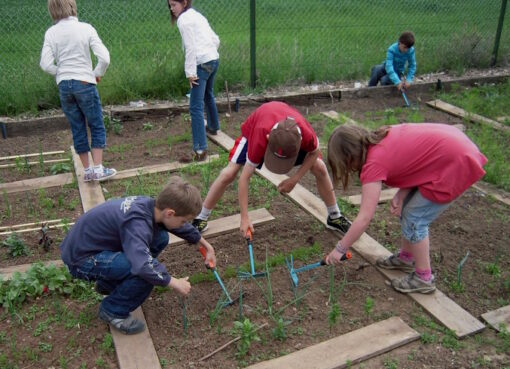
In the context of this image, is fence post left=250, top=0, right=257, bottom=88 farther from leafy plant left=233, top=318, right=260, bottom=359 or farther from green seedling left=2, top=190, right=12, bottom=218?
leafy plant left=233, top=318, right=260, bottom=359

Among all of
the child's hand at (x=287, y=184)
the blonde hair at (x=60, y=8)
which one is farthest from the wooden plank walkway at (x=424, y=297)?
the blonde hair at (x=60, y=8)

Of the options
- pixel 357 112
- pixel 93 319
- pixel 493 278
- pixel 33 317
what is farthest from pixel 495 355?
pixel 357 112

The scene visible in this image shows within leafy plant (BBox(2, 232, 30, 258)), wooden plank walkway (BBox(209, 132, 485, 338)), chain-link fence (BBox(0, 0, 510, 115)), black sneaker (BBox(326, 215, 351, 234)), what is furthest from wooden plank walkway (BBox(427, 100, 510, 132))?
leafy plant (BBox(2, 232, 30, 258))

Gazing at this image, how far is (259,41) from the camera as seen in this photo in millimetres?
8031

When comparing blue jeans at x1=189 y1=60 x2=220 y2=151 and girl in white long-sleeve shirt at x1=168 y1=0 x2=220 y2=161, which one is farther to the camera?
blue jeans at x1=189 y1=60 x2=220 y2=151

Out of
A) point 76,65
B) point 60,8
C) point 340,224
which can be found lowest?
point 340,224

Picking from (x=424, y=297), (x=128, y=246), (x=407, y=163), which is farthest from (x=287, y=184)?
(x=128, y=246)

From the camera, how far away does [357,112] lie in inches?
271

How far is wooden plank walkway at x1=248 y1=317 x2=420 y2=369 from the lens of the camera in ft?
8.54

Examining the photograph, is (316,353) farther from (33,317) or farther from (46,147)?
(46,147)

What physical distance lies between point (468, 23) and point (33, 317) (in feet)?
30.4

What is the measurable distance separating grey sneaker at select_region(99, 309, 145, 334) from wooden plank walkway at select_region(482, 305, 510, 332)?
2.08m

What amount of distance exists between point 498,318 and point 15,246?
11.0 feet

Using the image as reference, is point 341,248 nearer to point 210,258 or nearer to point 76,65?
point 210,258
